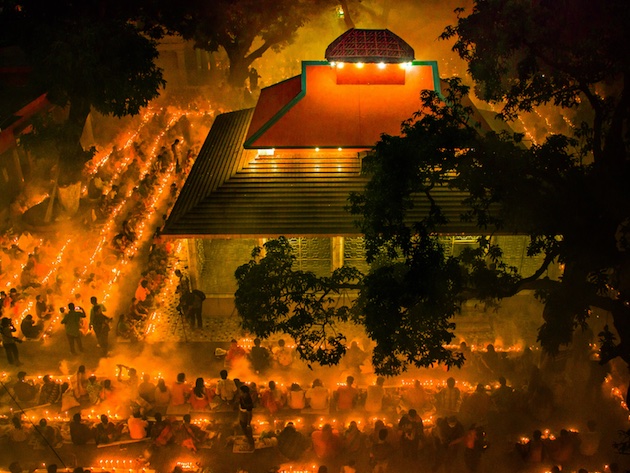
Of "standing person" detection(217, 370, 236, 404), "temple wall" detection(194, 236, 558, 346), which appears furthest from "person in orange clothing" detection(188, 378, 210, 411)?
A: "temple wall" detection(194, 236, 558, 346)

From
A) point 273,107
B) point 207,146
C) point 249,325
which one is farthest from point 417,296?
point 207,146

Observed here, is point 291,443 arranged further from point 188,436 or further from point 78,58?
point 78,58

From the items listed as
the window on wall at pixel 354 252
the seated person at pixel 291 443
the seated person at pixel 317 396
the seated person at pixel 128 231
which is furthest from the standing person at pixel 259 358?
the seated person at pixel 128 231

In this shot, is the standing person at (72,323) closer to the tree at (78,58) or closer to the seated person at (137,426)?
the seated person at (137,426)

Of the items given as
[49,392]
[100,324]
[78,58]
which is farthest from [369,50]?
[49,392]

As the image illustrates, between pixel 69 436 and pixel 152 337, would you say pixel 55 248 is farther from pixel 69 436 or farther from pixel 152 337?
pixel 69 436

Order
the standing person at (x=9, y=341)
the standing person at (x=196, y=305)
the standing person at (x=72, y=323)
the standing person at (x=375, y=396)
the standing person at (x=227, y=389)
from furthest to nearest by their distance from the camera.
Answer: the standing person at (x=196, y=305)
the standing person at (x=72, y=323)
the standing person at (x=9, y=341)
the standing person at (x=227, y=389)
the standing person at (x=375, y=396)
